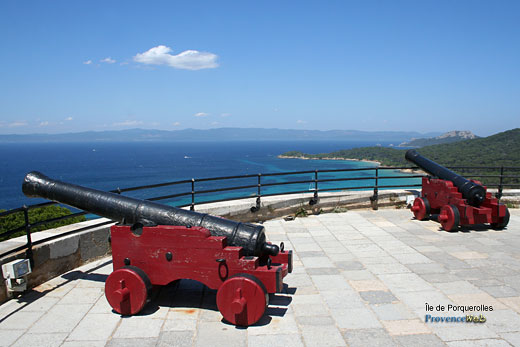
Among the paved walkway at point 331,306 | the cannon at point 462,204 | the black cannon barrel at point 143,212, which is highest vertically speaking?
the black cannon barrel at point 143,212

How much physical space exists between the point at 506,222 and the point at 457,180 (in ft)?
3.79

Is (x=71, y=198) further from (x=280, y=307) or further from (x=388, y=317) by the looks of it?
(x=388, y=317)

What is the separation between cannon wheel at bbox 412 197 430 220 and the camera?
787 cm

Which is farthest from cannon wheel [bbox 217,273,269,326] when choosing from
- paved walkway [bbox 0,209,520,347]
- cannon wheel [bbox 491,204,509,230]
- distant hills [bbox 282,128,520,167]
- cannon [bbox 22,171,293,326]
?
distant hills [bbox 282,128,520,167]

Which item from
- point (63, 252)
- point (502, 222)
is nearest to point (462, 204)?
point (502, 222)

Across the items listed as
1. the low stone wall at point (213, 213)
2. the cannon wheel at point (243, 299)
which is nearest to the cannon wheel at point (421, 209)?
the low stone wall at point (213, 213)

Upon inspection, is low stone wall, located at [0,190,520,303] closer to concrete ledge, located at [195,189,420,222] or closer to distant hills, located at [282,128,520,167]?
concrete ledge, located at [195,189,420,222]

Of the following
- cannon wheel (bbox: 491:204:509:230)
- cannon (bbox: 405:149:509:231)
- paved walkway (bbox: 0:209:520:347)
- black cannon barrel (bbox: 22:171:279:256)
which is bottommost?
paved walkway (bbox: 0:209:520:347)

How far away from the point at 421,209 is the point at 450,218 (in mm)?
947

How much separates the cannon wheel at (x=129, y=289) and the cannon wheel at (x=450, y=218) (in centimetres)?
566

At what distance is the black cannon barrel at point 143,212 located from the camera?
3777 millimetres

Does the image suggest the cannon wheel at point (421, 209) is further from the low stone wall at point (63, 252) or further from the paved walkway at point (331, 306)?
the low stone wall at point (63, 252)

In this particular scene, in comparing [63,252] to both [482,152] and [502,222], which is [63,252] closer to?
[502,222]

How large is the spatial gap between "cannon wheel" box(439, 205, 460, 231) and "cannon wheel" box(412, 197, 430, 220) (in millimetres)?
583
